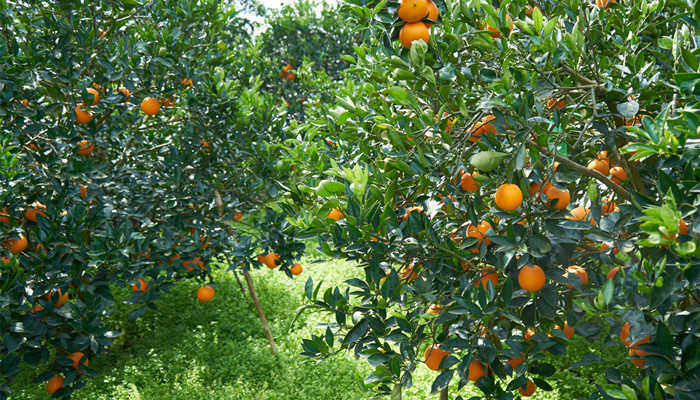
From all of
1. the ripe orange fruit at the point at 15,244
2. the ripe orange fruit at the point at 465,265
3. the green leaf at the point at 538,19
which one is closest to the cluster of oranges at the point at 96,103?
the ripe orange fruit at the point at 15,244

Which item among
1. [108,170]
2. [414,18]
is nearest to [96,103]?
[108,170]

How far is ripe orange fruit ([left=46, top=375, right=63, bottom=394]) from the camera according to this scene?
3.20m

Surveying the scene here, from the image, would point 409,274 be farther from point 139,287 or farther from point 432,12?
point 139,287

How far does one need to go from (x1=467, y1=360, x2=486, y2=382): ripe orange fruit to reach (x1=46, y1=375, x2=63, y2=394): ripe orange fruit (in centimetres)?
285

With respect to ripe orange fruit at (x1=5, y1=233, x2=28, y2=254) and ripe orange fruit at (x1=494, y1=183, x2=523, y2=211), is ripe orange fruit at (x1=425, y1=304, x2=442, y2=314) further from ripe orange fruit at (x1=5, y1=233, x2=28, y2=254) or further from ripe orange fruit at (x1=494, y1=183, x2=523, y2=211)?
ripe orange fruit at (x1=5, y1=233, x2=28, y2=254)

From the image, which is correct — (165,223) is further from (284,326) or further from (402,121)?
(402,121)

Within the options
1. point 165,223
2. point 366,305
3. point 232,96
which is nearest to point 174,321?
point 165,223

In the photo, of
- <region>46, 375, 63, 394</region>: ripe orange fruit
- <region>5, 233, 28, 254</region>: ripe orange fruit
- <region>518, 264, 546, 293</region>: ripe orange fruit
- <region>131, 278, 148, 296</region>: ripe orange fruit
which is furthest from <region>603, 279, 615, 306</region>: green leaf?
<region>46, 375, 63, 394</region>: ripe orange fruit

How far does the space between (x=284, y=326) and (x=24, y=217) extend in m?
2.77

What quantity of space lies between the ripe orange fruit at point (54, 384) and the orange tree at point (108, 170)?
12 mm

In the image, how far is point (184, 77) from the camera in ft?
12.6

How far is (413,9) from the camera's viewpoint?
1611 millimetres

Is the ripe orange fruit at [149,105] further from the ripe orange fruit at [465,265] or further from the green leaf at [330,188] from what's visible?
the ripe orange fruit at [465,265]

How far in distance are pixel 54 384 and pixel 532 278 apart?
3214 millimetres
